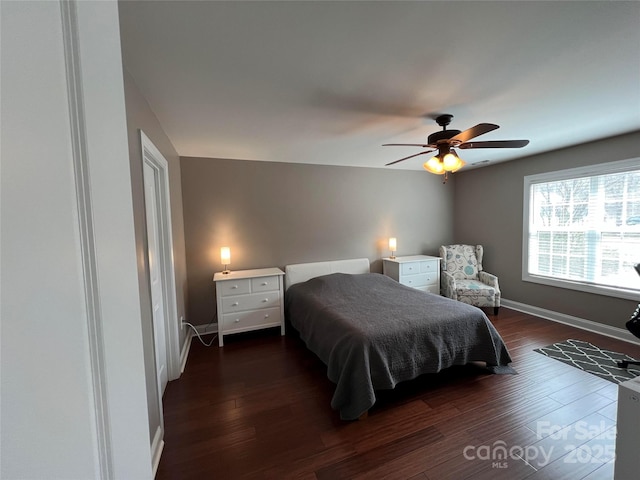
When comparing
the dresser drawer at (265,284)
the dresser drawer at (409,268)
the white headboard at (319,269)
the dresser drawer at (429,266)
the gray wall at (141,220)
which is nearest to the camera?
the gray wall at (141,220)

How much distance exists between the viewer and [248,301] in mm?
3285

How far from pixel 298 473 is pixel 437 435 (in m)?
0.97

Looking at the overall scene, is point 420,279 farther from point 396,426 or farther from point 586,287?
point 396,426

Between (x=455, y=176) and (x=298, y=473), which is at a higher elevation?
(x=455, y=176)

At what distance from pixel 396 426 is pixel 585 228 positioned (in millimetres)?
3611

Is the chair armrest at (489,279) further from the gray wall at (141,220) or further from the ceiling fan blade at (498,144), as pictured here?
the gray wall at (141,220)

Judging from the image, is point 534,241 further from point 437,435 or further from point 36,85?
point 36,85

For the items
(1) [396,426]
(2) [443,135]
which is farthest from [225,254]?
(2) [443,135]

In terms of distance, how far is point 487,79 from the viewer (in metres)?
1.75

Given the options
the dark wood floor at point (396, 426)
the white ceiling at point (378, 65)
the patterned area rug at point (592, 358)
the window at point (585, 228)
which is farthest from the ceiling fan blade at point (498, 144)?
the patterned area rug at point (592, 358)

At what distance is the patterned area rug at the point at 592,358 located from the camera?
2.35 meters

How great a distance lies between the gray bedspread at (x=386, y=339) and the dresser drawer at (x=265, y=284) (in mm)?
581

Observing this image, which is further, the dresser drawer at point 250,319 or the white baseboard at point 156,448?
the dresser drawer at point 250,319

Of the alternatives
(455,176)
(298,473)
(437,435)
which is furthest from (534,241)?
(298,473)
